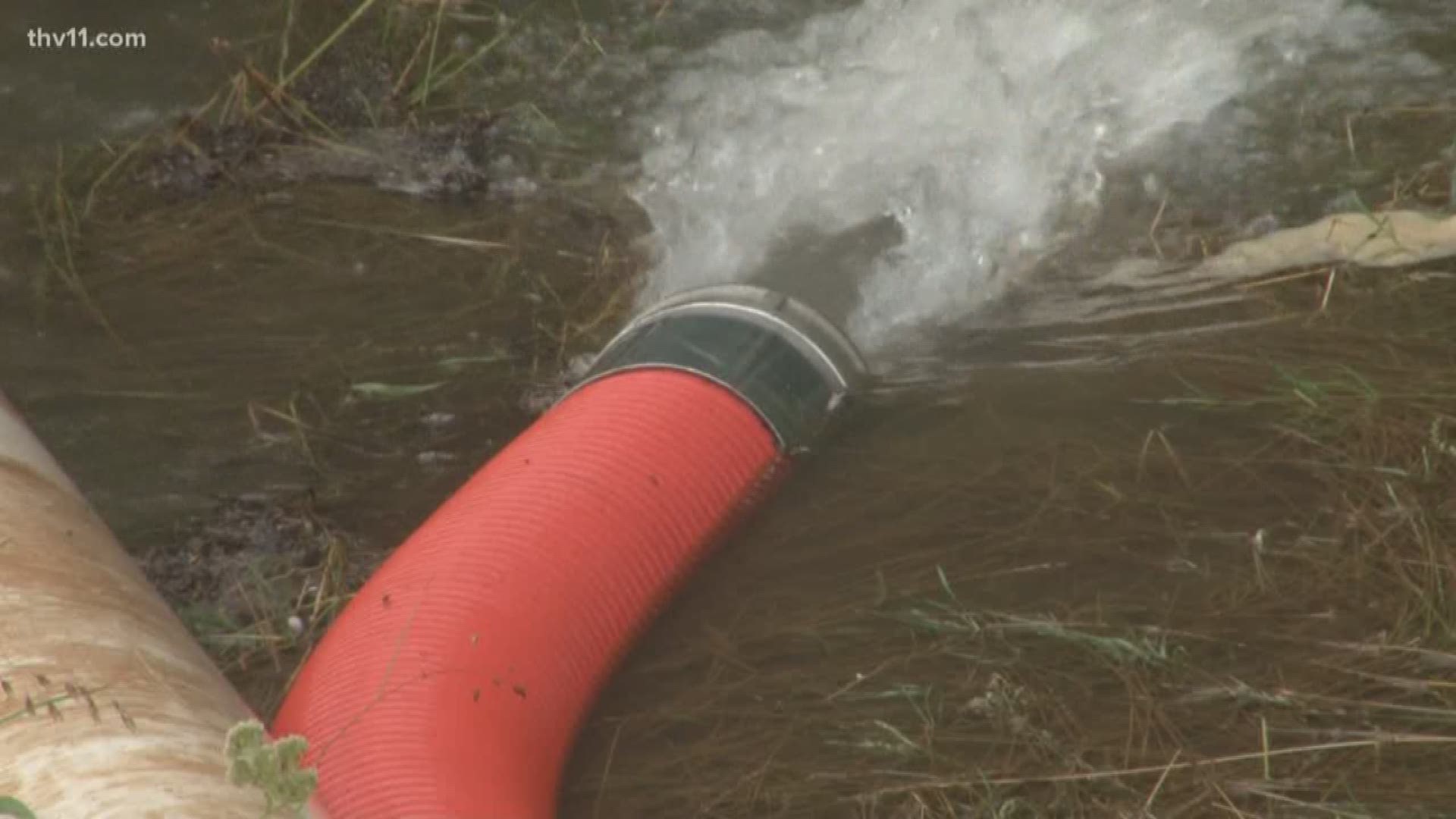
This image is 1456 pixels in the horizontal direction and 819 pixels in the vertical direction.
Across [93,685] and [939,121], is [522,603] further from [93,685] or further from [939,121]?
[939,121]

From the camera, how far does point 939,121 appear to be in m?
3.71

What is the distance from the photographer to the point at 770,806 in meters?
2.56

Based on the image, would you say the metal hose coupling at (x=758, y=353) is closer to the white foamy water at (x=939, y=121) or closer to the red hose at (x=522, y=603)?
the red hose at (x=522, y=603)

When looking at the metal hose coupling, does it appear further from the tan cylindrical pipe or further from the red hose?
the tan cylindrical pipe

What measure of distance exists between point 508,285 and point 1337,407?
1549 millimetres

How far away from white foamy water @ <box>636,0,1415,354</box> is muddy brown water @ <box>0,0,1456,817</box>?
0.19 meters

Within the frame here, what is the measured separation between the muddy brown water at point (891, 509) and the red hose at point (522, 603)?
23 centimetres

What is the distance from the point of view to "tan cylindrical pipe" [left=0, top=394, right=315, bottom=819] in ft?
5.83

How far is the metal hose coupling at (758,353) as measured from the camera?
2820 millimetres

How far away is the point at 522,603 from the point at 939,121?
1736 millimetres

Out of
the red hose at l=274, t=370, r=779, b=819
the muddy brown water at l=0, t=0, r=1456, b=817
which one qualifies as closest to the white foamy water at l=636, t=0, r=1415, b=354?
the muddy brown water at l=0, t=0, r=1456, b=817

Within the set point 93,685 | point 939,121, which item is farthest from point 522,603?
point 939,121

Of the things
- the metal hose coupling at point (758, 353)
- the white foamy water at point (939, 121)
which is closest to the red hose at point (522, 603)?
the metal hose coupling at point (758, 353)

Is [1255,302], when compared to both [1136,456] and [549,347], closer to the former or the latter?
[1136,456]
